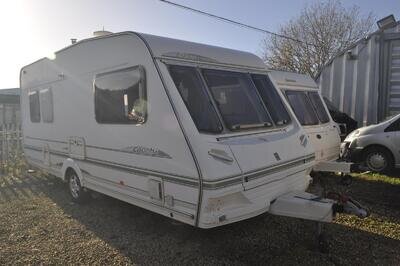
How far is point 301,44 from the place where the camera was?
26891 millimetres

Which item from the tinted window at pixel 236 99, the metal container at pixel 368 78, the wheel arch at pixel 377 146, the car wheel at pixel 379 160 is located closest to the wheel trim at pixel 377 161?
the car wheel at pixel 379 160

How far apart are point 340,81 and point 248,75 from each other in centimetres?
890

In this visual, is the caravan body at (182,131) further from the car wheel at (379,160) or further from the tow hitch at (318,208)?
the car wheel at (379,160)

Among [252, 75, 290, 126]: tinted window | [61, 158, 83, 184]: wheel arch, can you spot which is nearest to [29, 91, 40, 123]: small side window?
[61, 158, 83, 184]: wheel arch

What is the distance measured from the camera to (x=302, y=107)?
8688 millimetres

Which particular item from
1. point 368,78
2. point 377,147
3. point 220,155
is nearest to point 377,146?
point 377,147

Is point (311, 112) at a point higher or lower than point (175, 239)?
higher

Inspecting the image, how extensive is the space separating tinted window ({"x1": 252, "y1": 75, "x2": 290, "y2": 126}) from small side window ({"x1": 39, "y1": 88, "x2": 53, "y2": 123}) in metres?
4.24

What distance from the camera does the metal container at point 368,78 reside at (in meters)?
12.6

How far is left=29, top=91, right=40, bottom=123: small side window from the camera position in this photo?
880 cm

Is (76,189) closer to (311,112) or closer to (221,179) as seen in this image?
(221,179)

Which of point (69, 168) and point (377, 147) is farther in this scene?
point (377, 147)

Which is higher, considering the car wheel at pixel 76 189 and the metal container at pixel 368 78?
the metal container at pixel 368 78

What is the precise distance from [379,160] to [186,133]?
22.1ft
